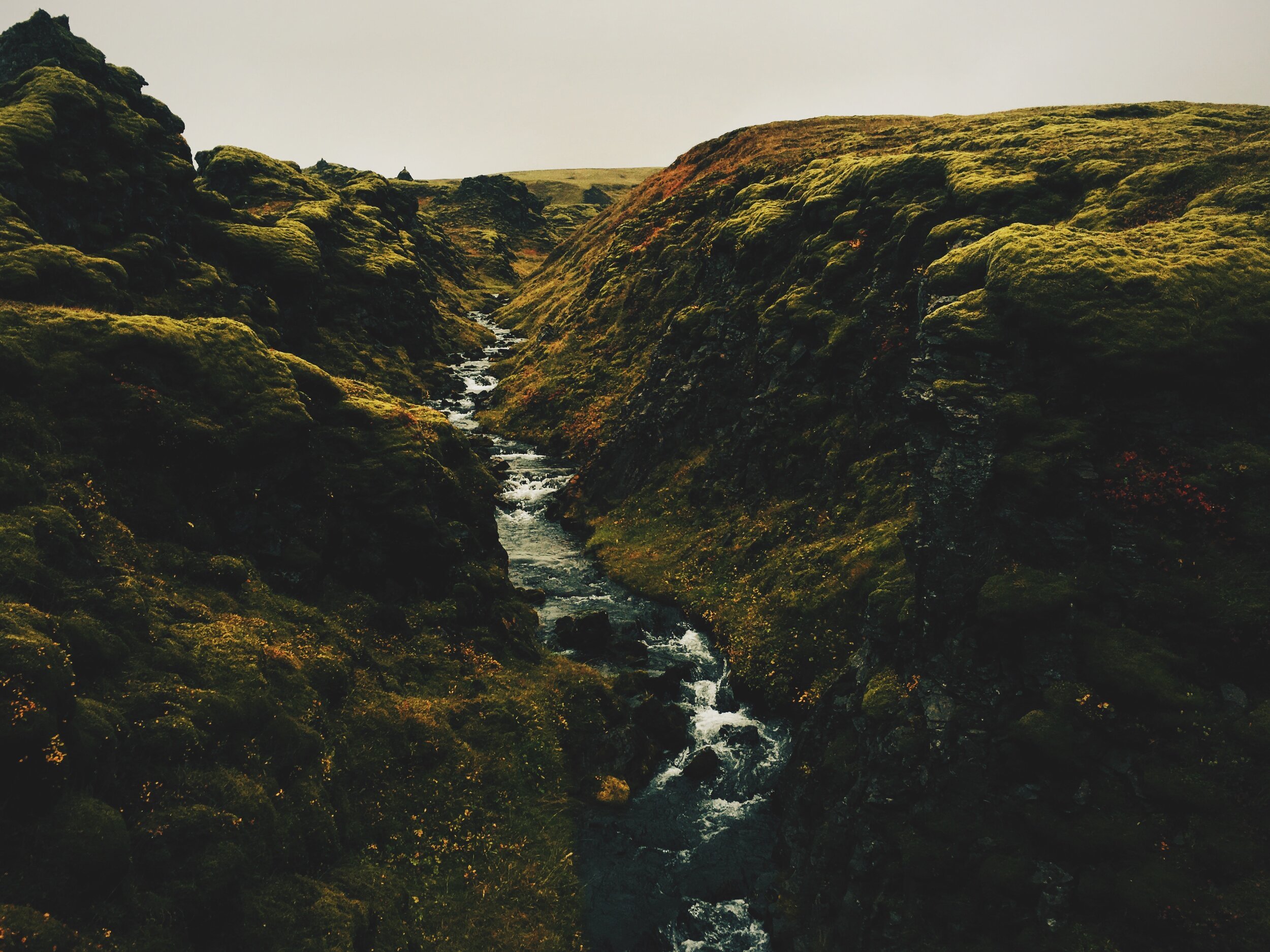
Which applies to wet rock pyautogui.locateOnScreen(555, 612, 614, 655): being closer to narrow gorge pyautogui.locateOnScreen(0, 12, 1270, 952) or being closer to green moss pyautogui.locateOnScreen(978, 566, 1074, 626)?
narrow gorge pyautogui.locateOnScreen(0, 12, 1270, 952)

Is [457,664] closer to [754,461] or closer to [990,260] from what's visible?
[754,461]

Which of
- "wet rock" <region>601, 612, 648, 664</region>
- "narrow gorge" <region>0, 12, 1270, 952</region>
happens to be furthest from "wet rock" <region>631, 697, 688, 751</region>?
"wet rock" <region>601, 612, 648, 664</region>

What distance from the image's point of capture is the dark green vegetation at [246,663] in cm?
1522

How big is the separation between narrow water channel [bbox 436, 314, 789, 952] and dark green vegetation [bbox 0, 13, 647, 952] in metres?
1.54

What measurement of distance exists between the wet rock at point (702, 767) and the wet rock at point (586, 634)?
9567mm

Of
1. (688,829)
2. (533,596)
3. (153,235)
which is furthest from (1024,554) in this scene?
(153,235)

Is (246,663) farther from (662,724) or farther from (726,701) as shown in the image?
(726,701)

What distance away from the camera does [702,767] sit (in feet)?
91.0

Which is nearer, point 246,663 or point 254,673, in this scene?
point 254,673

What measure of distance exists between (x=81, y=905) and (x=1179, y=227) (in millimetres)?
43737

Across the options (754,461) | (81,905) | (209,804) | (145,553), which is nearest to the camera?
(81,905)

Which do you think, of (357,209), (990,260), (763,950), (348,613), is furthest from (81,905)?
(357,209)

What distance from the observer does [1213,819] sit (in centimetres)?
1505

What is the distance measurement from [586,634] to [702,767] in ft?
36.7
